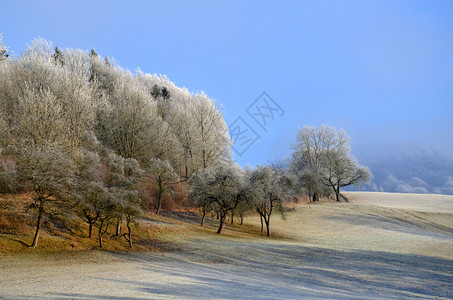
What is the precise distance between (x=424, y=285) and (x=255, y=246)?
46.0 ft

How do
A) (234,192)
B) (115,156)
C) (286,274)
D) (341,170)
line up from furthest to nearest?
(341,170), (234,192), (115,156), (286,274)

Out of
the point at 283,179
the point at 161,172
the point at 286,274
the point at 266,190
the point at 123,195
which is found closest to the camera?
the point at 286,274

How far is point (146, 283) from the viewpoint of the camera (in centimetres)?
1454

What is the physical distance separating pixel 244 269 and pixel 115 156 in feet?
58.3

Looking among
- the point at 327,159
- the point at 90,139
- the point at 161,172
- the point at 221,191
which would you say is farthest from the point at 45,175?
the point at 327,159

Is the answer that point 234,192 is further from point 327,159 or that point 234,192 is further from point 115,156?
point 327,159

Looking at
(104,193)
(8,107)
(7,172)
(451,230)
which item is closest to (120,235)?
(104,193)

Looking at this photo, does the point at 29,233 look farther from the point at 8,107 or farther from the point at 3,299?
the point at 8,107

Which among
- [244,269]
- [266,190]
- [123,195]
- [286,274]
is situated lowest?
[244,269]

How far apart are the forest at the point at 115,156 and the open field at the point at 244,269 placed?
13.2 feet

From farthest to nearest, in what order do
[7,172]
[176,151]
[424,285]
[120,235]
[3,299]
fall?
1. [176,151]
2. [120,235]
3. [7,172]
4. [424,285]
5. [3,299]

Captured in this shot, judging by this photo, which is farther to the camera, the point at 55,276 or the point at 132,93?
the point at 132,93

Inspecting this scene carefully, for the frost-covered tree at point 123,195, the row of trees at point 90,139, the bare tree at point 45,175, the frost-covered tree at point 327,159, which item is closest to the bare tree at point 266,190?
the row of trees at point 90,139

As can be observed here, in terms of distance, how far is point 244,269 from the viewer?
66.4 ft
